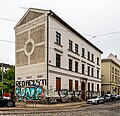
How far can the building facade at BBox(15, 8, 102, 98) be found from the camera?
3778 centimetres

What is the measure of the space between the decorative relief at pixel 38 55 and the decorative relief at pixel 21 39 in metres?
3.74

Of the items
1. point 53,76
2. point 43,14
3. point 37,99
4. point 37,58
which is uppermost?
point 43,14

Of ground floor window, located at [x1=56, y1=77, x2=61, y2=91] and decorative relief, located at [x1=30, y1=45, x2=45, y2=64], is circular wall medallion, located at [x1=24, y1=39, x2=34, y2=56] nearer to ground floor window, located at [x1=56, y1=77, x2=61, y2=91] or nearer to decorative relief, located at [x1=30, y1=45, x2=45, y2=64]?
decorative relief, located at [x1=30, y1=45, x2=45, y2=64]

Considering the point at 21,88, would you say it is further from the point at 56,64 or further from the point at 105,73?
the point at 105,73

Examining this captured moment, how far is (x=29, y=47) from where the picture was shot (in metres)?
41.5

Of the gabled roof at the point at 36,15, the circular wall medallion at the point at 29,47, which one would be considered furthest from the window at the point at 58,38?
the circular wall medallion at the point at 29,47

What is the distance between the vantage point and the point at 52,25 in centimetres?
3878

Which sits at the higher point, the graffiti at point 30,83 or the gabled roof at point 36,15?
the gabled roof at point 36,15

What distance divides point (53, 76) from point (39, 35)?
265 inches

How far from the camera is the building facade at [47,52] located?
37.8 metres

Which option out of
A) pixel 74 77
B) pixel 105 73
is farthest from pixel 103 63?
pixel 74 77

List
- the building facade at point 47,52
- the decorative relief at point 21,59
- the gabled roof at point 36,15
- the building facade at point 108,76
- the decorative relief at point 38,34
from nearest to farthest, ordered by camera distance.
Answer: the building facade at point 47,52
the gabled roof at point 36,15
the decorative relief at point 38,34
the decorative relief at point 21,59
the building facade at point 108,76

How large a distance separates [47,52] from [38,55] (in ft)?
7.83

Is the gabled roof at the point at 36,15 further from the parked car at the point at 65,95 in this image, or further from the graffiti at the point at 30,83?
the parked car at the point at 65,95
